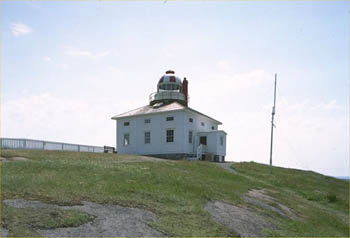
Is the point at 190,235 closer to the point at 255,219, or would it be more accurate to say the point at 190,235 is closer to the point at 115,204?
the point at 115,204

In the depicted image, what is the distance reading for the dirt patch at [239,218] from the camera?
29.7 feet

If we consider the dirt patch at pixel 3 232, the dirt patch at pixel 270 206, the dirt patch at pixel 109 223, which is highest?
the dirt patch at pixel 3 232

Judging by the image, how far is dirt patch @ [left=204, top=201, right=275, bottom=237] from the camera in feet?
29.7

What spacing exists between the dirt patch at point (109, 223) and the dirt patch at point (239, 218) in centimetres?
223

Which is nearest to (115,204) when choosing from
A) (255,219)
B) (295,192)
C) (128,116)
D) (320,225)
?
(255,219)

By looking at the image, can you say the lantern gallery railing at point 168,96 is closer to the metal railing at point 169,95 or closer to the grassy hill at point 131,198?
the metal railing at point 169,95

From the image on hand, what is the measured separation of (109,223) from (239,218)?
4.27 m

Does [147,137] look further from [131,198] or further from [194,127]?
[131,198]

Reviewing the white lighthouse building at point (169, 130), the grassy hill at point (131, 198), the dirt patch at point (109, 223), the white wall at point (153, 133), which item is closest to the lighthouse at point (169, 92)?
the white lighthouse building at point (169, 130)

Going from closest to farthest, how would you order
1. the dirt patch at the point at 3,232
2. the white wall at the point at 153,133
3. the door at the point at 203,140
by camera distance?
the dirt patch at the point at 3,232 < the white wall at the point at 153,133 < the door at the point at 203,140

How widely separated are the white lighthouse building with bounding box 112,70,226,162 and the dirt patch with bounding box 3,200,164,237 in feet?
76.4

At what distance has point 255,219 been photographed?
10477mm

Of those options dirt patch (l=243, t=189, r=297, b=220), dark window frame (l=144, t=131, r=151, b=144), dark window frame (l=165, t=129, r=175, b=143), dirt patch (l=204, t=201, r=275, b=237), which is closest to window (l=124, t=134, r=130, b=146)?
dark window frame (l=144, t=131, r=151, b=144)

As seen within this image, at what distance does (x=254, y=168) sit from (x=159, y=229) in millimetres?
22527
